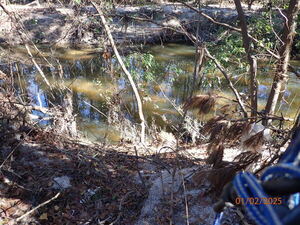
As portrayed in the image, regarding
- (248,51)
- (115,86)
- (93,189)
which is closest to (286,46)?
(248,51)

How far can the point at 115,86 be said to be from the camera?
23.9ft

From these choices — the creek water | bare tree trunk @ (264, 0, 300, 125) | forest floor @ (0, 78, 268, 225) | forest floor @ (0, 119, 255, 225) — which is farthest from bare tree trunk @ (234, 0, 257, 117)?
the creek water

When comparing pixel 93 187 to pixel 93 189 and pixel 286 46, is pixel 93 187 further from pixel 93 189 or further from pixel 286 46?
pixel 286 46

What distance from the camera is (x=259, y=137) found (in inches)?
76.2

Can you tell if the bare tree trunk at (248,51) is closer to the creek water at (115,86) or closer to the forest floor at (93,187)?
the forest floor at (93,187)

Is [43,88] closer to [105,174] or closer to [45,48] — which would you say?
[45,48]

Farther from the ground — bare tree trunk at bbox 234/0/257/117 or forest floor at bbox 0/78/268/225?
bare tree trunk at bbox 234/0/257/117

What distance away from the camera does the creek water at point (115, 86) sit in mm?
6879

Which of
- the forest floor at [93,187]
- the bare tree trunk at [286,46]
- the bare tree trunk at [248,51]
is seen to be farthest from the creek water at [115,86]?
the bare tree trunk at [286,46]

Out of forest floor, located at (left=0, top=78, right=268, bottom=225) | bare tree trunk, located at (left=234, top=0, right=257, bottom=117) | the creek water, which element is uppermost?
bare tree trunk, located at (left=234, top=0, right=257, bottom=117)

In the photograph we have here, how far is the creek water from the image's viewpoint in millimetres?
6879

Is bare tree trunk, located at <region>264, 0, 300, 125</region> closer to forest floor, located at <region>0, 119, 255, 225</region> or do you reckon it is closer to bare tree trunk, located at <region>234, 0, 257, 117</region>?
bare tree trunk, located at <region>234, 0, 257, 117</region>

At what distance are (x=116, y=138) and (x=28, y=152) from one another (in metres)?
3.24

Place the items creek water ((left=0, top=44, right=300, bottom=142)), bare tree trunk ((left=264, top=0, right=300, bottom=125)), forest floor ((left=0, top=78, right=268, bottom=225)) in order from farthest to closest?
creek water ((left=0, top=44, right=300, bottom=142))
bare tree trunk ((left=264, top=0, right=300, bottom=125))
forest floor ((left=0, top=78, right=268, bottom=225))
